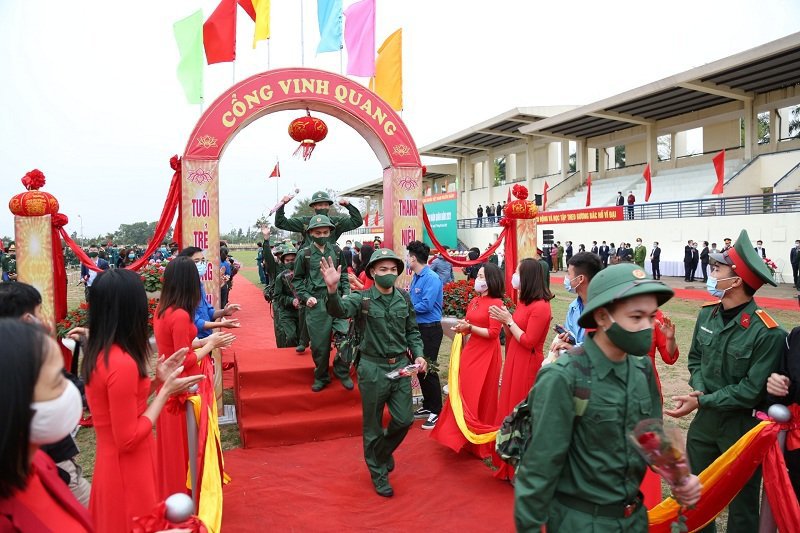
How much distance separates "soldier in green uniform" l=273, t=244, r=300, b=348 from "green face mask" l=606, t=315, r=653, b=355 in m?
5.70

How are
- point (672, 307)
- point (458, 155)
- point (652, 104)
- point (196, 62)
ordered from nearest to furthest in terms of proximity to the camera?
point (196, 62), point (672, 307), point (652, 104), point (458, 155)

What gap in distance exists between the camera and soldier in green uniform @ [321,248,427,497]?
454 centimetres

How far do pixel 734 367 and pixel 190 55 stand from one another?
711cm

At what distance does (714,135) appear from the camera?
86.4 ft

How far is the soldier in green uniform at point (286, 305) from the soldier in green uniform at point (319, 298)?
115 centimetres

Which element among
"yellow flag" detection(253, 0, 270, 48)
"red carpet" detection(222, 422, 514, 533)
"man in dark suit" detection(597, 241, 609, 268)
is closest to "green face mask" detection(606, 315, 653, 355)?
"red carpet" detection(222, 422, 514, 533)

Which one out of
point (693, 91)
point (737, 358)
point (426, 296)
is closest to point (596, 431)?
point (737, 358)

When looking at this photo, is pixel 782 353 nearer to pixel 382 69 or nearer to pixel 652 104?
pixel 382 69

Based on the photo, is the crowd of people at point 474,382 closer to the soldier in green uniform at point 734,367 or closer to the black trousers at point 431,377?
the soldier in green uniform at point 734,367

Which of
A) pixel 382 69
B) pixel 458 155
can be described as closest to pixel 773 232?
pixel 382 69

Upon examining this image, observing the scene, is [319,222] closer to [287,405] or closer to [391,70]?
[287,405]

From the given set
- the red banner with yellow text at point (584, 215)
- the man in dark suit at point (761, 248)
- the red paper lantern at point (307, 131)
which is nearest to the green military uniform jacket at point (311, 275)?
the red paper lantern at point (307, 131)

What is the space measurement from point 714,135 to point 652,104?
386cm

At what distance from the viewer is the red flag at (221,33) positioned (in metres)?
7.28
